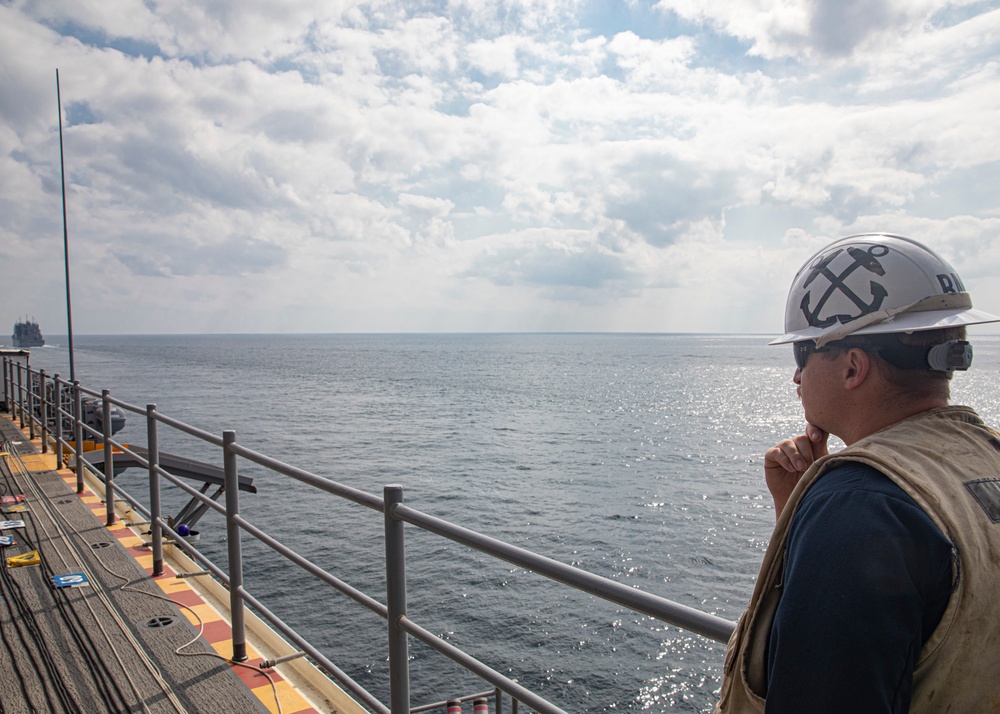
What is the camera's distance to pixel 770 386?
93.6m

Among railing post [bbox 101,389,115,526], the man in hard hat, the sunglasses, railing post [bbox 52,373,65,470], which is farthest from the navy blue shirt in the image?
railing post [bbox 52,373,65,470]

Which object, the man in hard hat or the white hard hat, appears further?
the white hard hat

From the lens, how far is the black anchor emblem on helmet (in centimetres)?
137

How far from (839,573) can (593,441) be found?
143 ft

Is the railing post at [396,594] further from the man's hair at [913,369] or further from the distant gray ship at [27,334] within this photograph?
the distant gray ship at [27,334]

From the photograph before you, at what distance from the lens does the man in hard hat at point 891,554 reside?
101 cm

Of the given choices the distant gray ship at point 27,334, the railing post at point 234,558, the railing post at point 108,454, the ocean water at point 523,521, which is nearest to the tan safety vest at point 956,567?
the railing post at point 234,558

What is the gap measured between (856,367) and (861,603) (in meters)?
0.50

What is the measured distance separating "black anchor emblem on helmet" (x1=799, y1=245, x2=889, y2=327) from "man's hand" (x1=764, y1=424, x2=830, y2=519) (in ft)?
0.82

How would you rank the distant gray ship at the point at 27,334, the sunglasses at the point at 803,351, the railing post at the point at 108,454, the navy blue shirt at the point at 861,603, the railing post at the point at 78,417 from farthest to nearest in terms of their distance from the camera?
the distant gray ship at the point at 27,334
the railing post at the point at 78,417
the railing post at the point at 108,454
the sunglasses at the point at 803,351
the navy blue shirt at the point at 861,603

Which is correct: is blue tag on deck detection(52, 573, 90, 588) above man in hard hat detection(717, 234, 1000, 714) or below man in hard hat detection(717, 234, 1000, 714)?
below

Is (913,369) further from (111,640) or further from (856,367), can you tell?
(111,640)

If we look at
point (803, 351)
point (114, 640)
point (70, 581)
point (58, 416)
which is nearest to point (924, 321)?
point (803, 351)

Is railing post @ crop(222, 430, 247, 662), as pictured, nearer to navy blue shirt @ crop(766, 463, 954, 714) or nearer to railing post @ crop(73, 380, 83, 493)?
navy blue shirt @ crop(766, 463, 954, 714)
